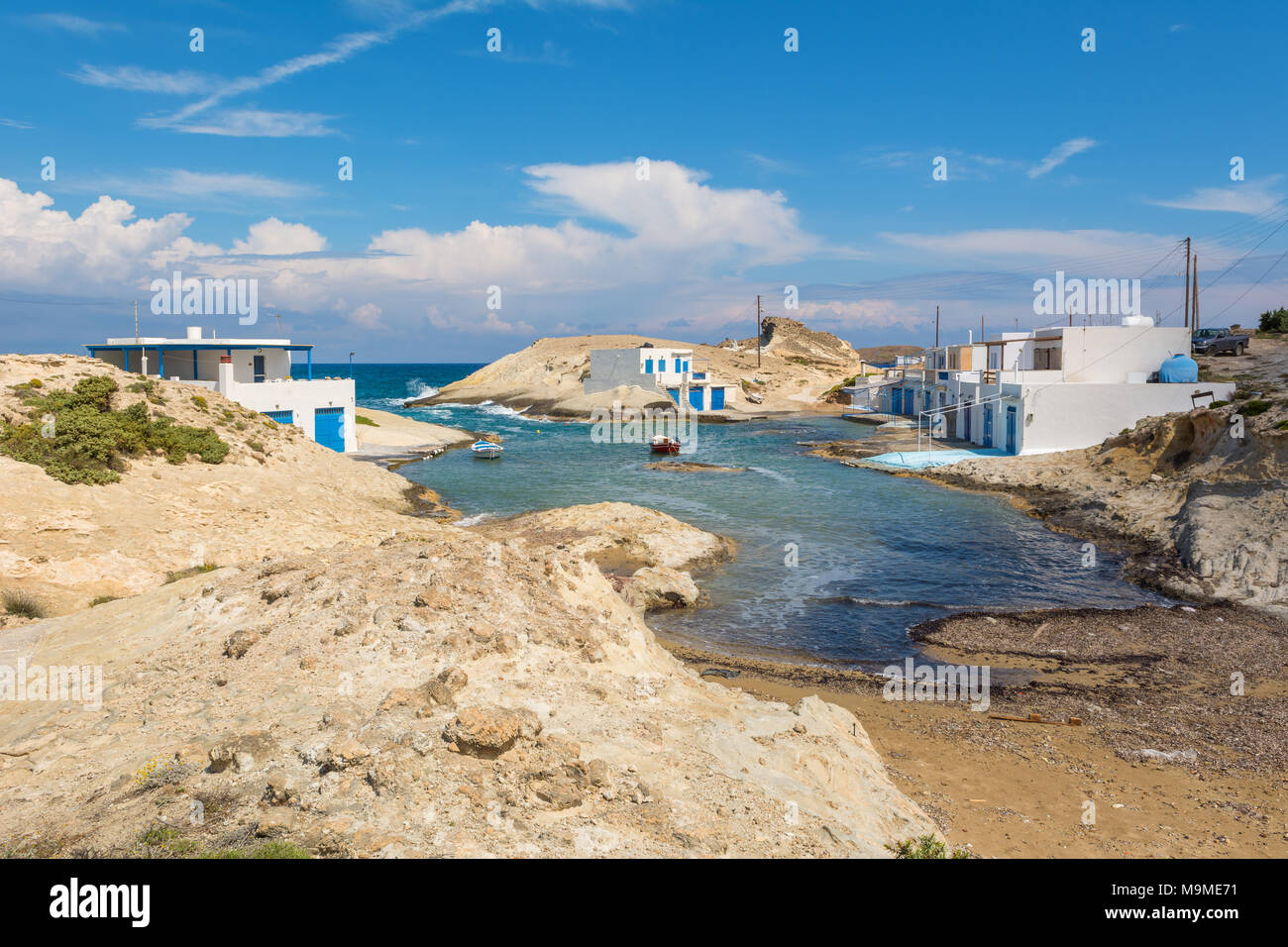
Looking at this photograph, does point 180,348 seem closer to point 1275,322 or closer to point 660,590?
point 660,590

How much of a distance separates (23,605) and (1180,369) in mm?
52637

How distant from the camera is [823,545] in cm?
2970

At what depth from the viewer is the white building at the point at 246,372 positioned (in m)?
42.1

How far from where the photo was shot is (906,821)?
904 cm

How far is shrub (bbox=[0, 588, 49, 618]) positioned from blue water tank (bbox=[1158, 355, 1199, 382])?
5194 cm

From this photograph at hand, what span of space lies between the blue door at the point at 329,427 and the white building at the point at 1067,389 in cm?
3897

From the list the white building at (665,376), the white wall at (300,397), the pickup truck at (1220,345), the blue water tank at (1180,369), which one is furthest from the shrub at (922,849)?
the white building at (665,376)

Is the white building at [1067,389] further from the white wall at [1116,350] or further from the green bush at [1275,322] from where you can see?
the green bush at [1275,322]

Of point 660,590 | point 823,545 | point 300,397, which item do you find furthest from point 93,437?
point 823,545

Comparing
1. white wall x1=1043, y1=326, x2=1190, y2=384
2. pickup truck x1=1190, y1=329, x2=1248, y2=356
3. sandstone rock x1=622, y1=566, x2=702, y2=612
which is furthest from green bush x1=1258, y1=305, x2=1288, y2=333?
sandstone rock x1=622, y1=566, x2=702, y2=612
